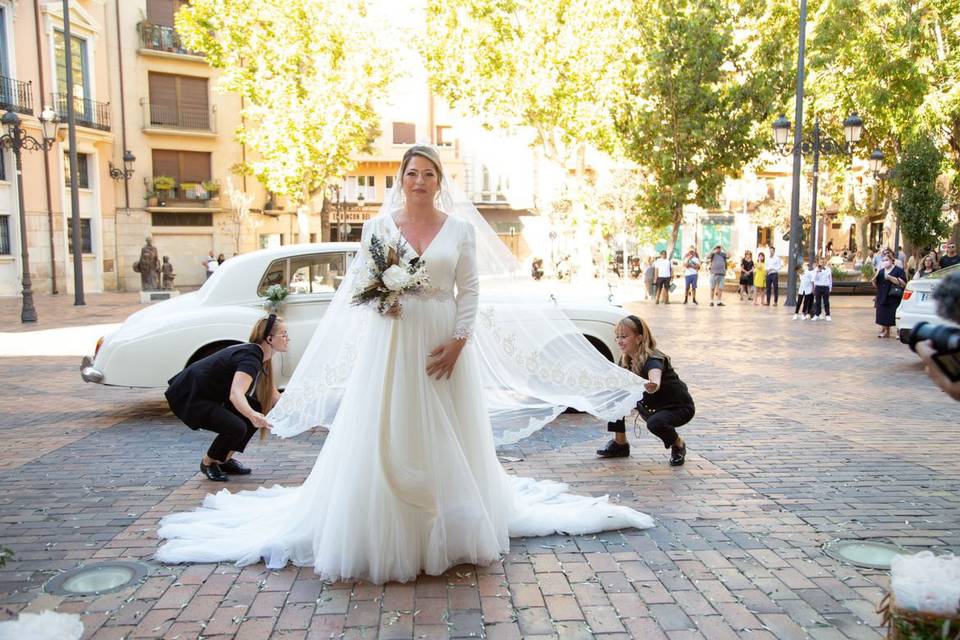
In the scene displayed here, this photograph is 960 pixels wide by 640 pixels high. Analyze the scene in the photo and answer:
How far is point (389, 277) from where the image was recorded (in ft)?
12.8

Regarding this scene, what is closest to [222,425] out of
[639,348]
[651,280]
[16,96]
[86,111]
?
[639,348]

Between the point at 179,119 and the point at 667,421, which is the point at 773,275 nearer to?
the point at 667,421

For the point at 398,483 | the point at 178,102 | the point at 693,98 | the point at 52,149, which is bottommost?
the point at 398,483

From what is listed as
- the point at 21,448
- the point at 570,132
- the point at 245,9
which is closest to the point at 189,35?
the point at 245,9

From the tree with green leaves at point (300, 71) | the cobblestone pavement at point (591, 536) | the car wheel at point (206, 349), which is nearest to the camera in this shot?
the cobblestone pavement at point (591, 536)

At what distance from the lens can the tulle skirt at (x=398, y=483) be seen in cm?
384

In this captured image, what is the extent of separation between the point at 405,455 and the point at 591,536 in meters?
1.34

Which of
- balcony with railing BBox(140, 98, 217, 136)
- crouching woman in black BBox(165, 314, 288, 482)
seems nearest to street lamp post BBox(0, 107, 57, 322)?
balcony with railing BBox(140, 98, 217, 136)

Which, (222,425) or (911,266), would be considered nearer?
(222,425)

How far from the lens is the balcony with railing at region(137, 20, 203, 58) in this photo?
34.0 meters

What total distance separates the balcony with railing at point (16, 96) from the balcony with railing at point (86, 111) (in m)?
1.03

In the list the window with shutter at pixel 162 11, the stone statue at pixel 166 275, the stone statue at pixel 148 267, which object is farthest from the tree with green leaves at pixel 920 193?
the window with shutter at pixel 162 11

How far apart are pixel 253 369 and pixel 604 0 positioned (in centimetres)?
2459

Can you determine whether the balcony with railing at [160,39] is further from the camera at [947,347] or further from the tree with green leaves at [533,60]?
the camera at [947,347]
